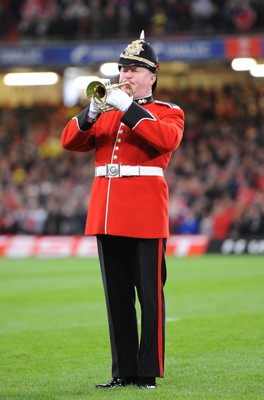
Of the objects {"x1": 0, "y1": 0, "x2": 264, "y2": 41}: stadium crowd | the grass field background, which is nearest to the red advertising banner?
the grass field background

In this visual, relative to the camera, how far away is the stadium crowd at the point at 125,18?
29625mm

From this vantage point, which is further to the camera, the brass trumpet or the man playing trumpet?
the man playing trumpet

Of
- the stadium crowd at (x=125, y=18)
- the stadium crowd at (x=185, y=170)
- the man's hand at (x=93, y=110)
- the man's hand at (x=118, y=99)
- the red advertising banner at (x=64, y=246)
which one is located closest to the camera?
the man's hand at (x=118, y=99)

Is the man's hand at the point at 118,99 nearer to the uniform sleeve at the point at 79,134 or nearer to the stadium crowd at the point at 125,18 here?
the uniform sleeve at the point at 79,134

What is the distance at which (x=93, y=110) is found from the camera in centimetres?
709

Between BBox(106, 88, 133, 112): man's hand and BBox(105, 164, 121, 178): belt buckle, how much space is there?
471mm

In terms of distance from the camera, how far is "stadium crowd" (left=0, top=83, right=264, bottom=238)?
88.4 ft

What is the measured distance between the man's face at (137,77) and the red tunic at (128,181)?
0.44 feet

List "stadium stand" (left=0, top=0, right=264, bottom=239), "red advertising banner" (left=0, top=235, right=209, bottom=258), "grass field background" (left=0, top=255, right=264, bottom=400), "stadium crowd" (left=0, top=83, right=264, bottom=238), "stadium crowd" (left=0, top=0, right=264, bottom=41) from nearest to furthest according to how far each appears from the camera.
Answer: "grass field background" (left=0, top=255, right=264, bottom=400) < "red advertising banner" (left=0, top=235, right=209, bottom=258) < "stadium crowd" (left=0, top=83, right=264, bottom=238) < "stadium stand" (left=0, top=0, right=264, bottom=239) < "stadium crowd" (left=0, top=0, right=264, bottom=41)

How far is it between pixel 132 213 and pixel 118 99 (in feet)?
2.75

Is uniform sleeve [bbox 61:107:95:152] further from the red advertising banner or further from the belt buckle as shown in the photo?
the red advertising banner

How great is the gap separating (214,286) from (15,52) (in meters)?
16.1

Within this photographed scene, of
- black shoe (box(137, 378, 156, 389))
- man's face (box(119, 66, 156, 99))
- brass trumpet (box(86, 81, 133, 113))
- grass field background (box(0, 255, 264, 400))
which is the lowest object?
grass field background (box(0, 255, 264, 400))

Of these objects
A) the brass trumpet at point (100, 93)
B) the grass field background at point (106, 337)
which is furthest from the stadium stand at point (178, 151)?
the brass trumpet at point (100, 93)
